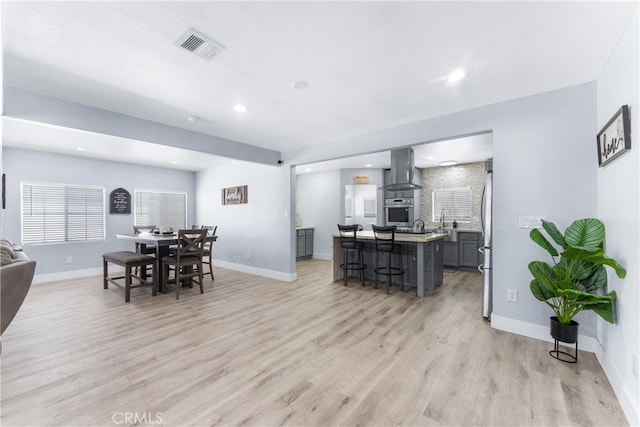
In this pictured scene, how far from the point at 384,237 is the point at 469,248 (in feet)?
9.04

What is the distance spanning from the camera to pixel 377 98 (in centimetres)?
288

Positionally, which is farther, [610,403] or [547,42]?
[547,42]

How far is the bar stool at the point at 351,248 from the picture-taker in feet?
14.9

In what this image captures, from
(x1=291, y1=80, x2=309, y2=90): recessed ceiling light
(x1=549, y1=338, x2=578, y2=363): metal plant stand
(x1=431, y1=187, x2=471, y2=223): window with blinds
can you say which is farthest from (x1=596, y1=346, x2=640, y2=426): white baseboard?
(x1=431, y1=187, x2=471, y2=223): window with blinds

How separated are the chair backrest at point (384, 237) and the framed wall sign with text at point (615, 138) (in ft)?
7.65

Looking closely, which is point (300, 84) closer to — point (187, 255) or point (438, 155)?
point (187, 255)

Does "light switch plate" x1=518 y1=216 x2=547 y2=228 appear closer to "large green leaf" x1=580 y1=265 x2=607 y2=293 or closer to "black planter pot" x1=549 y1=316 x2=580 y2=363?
"large green leaf" x1=580 y1=265 x2=607 y2=293

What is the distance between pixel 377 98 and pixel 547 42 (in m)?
1.37

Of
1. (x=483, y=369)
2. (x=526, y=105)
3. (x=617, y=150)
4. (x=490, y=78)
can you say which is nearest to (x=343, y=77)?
(x=490, y=78)

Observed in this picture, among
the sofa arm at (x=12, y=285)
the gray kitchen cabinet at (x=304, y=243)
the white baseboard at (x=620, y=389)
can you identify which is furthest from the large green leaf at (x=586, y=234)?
the gray kitchen cabinet at (x=304, y=243)

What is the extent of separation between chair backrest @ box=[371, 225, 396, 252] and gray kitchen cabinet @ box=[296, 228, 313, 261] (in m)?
3.09

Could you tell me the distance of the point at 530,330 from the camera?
2.75 meters

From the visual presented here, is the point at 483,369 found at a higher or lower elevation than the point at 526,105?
lower

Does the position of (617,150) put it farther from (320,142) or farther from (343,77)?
(320,142)
